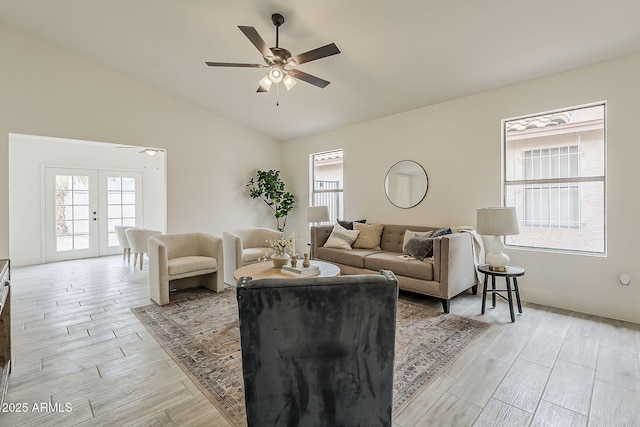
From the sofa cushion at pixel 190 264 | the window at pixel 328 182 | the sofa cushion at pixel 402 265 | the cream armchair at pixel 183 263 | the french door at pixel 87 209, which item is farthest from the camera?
the french door at pixel 87 209

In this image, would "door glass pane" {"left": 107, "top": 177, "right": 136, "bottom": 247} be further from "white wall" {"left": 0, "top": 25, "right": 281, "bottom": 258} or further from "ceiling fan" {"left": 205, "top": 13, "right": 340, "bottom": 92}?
"ceiling fan" {"left": 205, "top": 13, "right": 340, "bottom": 92}

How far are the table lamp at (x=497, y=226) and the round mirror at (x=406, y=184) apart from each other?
53.9 inches

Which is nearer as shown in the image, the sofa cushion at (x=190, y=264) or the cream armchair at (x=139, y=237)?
the sofa cushion at (x=190, y=264)

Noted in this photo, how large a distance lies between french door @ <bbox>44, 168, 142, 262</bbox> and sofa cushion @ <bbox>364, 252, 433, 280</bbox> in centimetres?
616

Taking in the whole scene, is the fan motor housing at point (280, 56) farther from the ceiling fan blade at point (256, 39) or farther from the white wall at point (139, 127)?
the white wall at point (139, 127)

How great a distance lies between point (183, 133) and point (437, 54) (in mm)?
4318

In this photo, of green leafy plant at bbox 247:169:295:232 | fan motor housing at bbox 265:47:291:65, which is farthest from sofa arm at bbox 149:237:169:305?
green leafy plant at bbox 247:169:295:232

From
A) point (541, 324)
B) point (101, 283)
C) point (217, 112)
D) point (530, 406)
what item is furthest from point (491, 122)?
point (101, 283)

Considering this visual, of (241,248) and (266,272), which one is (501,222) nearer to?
(266,272)

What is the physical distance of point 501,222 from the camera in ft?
10.5

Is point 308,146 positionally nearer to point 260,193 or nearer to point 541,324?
point 260,193

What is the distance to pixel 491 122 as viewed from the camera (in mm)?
3938

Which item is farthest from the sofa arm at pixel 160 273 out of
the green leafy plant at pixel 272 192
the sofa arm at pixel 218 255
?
the green leafy plant at pixel 272 192

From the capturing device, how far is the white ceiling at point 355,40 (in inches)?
109
